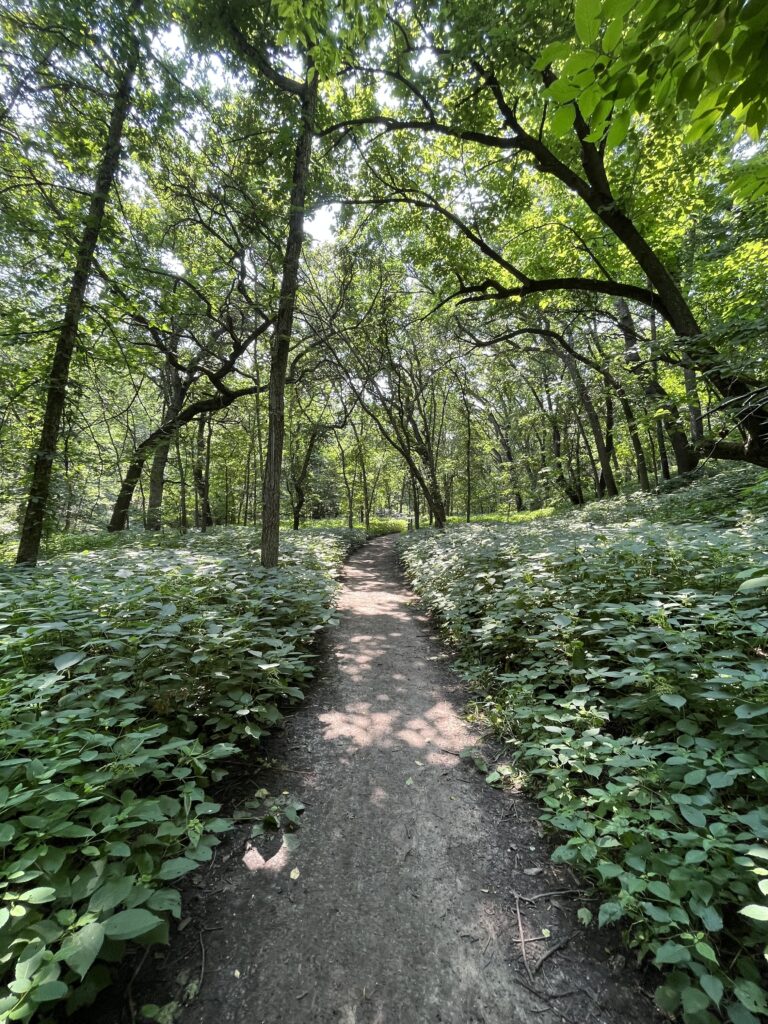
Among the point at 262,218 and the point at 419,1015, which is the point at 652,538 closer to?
the point at 419,1015

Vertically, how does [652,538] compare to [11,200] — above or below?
below

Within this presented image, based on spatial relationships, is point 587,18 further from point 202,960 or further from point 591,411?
point 591,411

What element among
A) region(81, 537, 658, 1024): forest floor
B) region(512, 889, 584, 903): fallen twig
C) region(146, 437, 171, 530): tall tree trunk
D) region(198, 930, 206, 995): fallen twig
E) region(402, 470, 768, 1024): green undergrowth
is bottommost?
region(512, 889, 584, 903): fallen twig

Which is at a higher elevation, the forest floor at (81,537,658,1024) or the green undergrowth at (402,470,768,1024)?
the green undergrowth at (402,470,768,1024)

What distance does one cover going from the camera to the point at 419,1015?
1.45 m

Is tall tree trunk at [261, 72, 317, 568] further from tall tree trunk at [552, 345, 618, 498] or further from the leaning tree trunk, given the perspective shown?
tall tree trunk at [552, 345, 618, 498]

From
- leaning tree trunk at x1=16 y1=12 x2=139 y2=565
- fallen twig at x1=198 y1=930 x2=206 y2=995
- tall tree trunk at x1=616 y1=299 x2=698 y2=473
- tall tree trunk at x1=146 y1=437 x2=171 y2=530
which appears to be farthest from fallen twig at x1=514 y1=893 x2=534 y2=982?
tall tree trunk at x1=146 y1=437 x2=171 y2=530

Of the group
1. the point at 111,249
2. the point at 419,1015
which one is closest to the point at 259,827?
the point at 419,1015

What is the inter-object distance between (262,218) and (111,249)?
2215 millimetres

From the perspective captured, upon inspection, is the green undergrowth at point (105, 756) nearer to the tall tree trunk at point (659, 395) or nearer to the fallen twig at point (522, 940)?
the fallen twig at point (522, 940)

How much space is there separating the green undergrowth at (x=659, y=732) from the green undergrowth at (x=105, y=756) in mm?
1826

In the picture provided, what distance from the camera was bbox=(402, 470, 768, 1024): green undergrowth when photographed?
4.77ft

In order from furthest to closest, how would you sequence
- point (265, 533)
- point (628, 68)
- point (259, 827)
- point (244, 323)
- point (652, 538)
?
point (244, 323), point (265, 533), point (652, 538), point (259, 827), point (628, 68)

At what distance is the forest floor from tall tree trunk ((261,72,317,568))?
3893 millimetres
